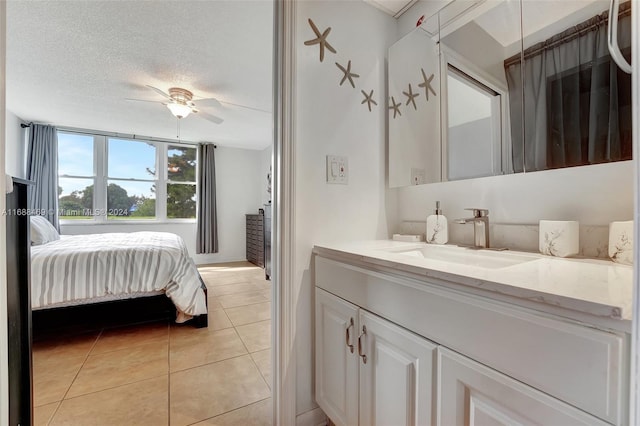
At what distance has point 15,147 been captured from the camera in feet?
11.6

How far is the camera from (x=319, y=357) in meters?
1.20

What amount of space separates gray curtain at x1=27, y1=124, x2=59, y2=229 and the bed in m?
1.86

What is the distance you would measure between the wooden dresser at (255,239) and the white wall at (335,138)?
3.36 metres

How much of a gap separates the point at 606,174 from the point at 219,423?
1.87 m

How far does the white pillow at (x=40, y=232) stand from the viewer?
245 centimetres

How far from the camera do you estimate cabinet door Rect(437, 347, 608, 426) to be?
0.50 metres

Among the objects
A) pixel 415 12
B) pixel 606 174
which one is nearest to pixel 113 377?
pixel 606 174

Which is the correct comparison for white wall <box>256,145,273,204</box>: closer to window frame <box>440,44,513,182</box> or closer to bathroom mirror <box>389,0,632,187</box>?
bathroom mirror <box>389,0,632,187</box>

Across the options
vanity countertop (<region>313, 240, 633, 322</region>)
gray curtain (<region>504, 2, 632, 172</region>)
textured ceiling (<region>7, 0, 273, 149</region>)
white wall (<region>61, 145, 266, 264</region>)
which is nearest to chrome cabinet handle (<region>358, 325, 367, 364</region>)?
vanity countertop (<region>313, 240, 633, 322</region>)

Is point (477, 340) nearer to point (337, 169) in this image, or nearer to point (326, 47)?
point (337, 169)

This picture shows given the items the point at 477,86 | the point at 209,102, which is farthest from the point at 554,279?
the point at 209,102

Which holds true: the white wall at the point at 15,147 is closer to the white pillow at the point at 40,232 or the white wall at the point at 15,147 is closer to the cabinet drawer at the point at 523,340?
the white pillow at the point at 40,232

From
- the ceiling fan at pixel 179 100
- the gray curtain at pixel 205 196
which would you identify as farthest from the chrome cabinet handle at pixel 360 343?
the gray curtain at pixel 205 196

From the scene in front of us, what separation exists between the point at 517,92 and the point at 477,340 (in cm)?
99
